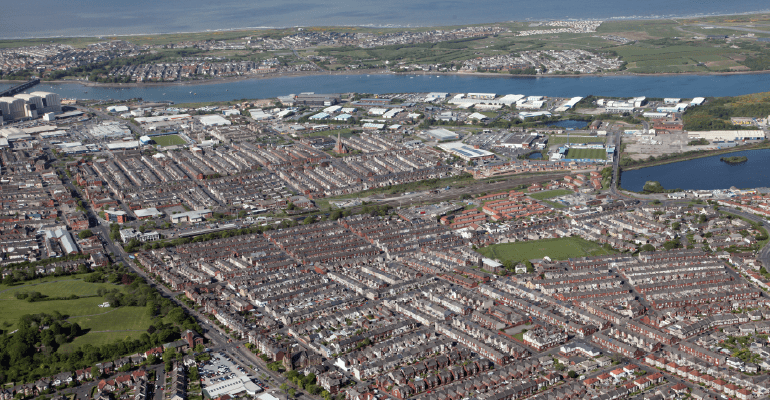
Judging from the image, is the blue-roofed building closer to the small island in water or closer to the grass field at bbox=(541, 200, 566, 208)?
the grass field at bbox=(541, 200, 566, 208)

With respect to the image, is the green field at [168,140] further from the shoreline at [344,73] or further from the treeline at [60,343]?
the shoreline at [344,73]

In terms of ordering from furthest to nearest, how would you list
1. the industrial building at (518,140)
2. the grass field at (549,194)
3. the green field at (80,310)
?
the industrial building at (518,140) < the grass field at (549,194) < the green field at (80,310)

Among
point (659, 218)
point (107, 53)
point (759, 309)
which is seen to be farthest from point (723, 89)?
point (107, 53)

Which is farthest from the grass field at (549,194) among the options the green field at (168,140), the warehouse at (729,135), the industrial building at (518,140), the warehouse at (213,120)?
the warehouse at (213,120)

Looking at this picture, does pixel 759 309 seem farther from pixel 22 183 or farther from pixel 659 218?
pixel 22 183

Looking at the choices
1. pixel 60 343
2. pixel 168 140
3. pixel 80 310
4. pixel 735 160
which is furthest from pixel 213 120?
pixel 735 160

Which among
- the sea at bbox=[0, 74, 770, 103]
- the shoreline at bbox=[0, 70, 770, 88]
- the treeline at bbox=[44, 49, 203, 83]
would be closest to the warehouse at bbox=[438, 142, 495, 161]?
the sea at bbox=[0, 74, 770, 103]
